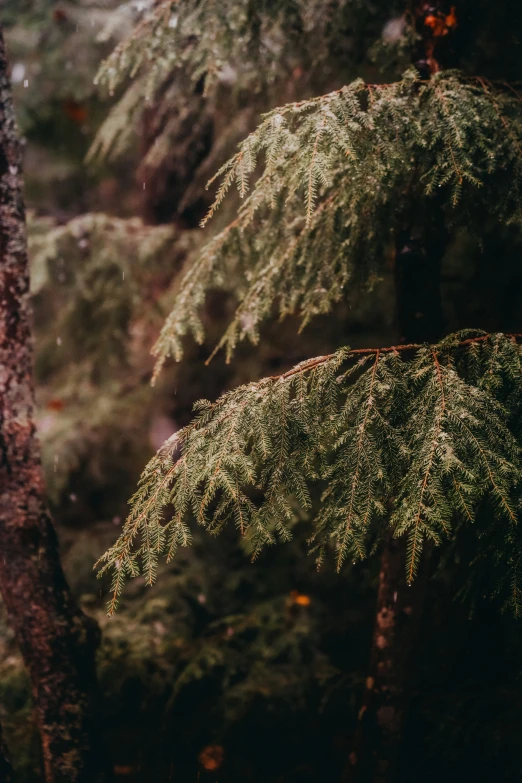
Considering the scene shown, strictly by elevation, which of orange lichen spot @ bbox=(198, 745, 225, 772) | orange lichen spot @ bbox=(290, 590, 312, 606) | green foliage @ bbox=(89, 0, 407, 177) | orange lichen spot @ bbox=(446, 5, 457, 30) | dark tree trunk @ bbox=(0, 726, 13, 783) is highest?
green foliage @ bbox=(89, 0, 407, 177)

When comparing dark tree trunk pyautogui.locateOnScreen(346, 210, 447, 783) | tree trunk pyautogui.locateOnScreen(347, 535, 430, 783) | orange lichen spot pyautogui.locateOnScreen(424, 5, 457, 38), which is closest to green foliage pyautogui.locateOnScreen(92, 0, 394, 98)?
orange lichen spot pyautogui.locateOnScreen(424, 5, 457, 38)

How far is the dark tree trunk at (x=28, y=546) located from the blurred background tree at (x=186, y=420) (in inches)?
27.4

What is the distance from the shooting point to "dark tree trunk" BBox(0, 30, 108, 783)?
301cm

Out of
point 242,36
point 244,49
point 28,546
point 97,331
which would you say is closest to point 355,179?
point 242,36

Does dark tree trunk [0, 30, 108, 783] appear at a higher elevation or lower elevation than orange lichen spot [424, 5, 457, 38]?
lower

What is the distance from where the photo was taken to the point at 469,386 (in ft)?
6.38

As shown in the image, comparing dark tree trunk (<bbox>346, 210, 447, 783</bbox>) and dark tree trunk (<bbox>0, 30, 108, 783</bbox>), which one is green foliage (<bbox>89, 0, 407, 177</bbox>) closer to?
dark tree trunk (<bbox>0, 30, 108, 783</bbox>)

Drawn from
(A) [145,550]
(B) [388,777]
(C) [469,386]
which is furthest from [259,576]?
(C) [469,386]

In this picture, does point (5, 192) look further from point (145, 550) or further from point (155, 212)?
point (155, 212)

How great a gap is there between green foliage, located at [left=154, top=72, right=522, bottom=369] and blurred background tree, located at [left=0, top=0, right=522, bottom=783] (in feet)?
2.15

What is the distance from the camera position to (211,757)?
12.7 ft

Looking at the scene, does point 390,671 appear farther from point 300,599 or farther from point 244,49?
point 244,49

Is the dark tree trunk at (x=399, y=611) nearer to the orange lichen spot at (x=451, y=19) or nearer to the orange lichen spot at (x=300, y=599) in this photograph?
the orange lichen spot at (x=451, y=19)

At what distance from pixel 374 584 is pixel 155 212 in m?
4.00
